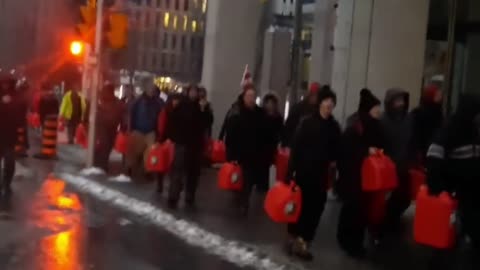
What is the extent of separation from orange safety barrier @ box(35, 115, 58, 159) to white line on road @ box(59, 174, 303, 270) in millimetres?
4752

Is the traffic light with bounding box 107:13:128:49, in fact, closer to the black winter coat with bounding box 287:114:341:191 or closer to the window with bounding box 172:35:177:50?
the black winter coat with bounding box 287:114:341:191

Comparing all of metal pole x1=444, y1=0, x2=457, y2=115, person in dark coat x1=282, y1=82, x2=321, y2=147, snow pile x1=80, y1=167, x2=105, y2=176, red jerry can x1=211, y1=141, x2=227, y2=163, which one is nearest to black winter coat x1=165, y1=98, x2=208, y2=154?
person in dark coat x1=282, y1=82, x2=321, y2=147

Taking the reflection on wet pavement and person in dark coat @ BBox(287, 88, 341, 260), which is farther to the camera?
person in dark coat @ BBox(287, 88, 341, 260)

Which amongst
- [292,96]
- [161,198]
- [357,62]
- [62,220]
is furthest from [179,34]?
[62,220]

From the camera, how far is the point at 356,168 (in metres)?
10.1

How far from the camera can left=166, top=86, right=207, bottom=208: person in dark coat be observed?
13.6 meters

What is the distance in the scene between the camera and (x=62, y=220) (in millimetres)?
12094

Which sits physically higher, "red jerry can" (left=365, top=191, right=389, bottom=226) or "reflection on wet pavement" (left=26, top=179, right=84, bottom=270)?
"red jerry can" (left=365, top=191, right=389, bottom=226)

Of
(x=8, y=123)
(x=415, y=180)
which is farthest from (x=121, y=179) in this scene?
(x=415, y=180)

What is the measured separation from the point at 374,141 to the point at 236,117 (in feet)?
9.42

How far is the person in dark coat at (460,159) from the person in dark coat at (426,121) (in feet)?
9.21

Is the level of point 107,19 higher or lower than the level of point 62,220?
higher

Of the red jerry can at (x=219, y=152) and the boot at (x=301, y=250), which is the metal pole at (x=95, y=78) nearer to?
the red jerry can at (x=219, y=152)

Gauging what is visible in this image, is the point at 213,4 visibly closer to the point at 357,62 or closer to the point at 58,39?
the point at 357,62
